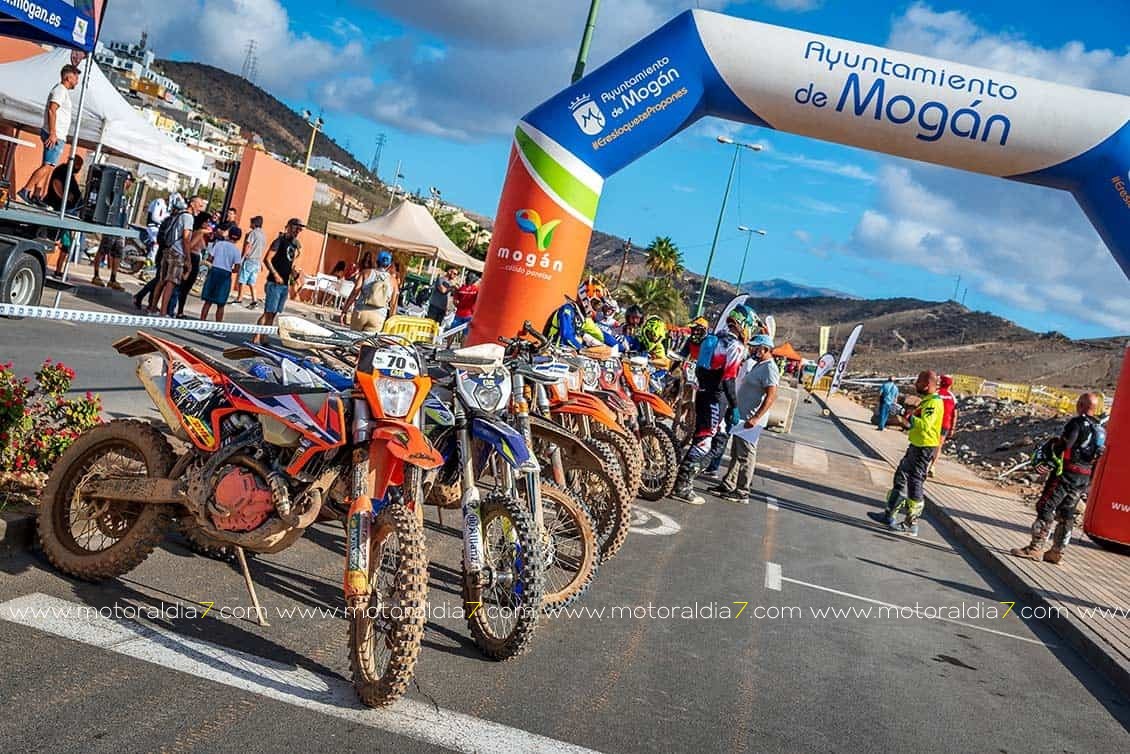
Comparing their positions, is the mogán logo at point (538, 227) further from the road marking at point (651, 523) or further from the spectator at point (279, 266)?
the spectator at point (279, 266)

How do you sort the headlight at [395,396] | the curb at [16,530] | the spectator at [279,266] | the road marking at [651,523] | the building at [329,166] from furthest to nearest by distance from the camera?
1. the building at [329,166]
2. the spectator at [279,266]
3. the road marking at [651,523]
4. the curb at [16,530]
5. the headlight at [395,396]

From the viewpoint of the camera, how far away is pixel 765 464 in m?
17.3

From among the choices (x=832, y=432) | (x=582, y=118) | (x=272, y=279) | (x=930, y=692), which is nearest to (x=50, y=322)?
(x=272, y=279)

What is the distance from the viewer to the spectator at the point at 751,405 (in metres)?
11.2

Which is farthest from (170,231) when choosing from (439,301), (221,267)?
(439,301)

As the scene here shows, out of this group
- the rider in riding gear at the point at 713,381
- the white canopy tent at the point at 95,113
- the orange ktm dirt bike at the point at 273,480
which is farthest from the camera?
the white canopy tent at the point at 95,113

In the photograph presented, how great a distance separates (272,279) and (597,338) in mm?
7961

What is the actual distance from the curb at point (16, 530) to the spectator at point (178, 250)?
1065 centimetres

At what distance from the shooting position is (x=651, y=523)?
947cm

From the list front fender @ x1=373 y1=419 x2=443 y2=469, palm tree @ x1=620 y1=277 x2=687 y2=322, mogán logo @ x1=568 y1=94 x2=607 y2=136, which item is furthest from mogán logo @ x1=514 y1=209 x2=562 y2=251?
palm tree @ x1=620 y1=277 x2=687 y2=322

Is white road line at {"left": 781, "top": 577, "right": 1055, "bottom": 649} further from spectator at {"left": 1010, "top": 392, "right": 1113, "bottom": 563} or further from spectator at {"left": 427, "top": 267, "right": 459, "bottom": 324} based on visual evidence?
spectator at {"left": 427, "top": 267, "right": 459, "bottom": 324}

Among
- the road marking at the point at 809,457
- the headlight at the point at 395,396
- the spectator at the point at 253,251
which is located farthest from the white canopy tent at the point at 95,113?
the road marking at the point at 809,457

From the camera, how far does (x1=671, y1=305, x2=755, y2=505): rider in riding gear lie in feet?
36.9

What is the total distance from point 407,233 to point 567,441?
22129 millimetres
